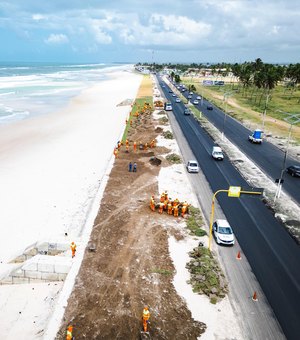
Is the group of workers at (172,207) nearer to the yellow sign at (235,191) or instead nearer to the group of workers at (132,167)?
the yellow sign at (235,191)

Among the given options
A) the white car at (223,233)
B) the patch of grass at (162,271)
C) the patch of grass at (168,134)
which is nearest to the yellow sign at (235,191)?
the white car at (223,233)

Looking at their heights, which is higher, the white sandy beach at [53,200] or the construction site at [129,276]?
the construction site at [129,276]

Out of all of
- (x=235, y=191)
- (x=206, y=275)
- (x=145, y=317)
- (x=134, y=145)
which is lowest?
(x=134, y=145)

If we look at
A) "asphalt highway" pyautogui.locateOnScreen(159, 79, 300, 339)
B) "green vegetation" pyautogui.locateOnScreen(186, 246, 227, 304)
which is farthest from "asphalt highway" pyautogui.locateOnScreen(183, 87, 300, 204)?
"green vegetation" pyautogui.locateOnScreen(186, 246, 227, 304)

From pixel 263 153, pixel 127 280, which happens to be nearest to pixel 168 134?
pixel 263 153

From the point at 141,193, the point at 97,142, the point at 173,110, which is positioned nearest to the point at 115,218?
the point at 141,193

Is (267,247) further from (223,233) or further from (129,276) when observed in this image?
(129,276)

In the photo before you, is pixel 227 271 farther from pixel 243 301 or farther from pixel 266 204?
pixel 266 204
